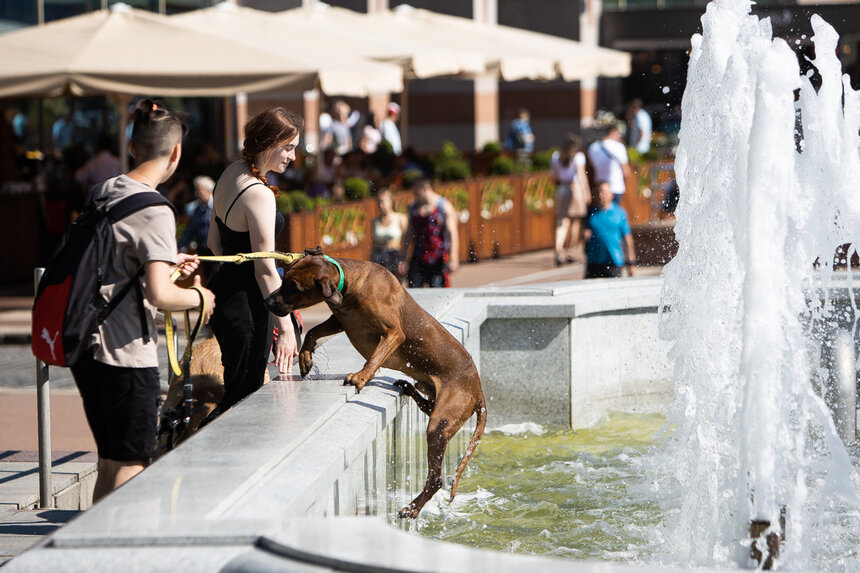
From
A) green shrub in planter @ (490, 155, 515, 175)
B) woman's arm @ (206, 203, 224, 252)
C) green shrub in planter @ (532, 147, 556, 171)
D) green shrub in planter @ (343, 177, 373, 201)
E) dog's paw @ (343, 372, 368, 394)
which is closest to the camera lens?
dog's paw @ (343, 372, 368, 394)

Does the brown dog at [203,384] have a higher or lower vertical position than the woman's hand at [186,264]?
lower

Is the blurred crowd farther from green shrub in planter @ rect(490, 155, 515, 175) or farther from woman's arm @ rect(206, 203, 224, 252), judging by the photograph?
woman's arm @ rect(206, 203, 224, 252)

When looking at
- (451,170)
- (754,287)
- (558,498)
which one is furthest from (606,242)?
(451,170)

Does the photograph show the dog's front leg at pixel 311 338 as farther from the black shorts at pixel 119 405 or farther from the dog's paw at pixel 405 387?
the black shorts at pixel 119 405

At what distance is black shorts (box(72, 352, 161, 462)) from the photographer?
454 centimetres

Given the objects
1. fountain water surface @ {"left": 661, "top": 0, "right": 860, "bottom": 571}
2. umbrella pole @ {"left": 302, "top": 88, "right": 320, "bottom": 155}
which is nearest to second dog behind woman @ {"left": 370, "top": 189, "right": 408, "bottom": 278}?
fountain water surface @ {"left": 661, "top": 0, "right": 860, "bottom": 571}

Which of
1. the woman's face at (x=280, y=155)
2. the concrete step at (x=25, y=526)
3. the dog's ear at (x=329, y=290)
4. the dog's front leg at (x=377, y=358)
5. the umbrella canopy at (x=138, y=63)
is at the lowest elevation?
the concrete step at (x=25, y=526)

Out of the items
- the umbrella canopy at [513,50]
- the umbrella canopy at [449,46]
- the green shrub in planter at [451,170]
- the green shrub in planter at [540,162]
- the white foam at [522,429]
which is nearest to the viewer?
the white foam at [522,429]

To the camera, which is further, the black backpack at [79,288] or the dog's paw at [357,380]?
the dog's paw at [357,380]

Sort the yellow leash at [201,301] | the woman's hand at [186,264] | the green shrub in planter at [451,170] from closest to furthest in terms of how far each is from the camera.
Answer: the woman's hand at [186,264] < the yellow leash at [201,301] < the green shrub in planter at [451,170]

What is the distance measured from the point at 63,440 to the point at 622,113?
28394 mm

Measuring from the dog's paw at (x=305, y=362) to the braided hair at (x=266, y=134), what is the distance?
72cm

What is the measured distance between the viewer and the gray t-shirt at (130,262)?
4508 millimetres

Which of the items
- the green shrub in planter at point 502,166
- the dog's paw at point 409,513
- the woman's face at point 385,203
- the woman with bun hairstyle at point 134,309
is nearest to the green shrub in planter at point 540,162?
the green shrub in planter at point 502,166
